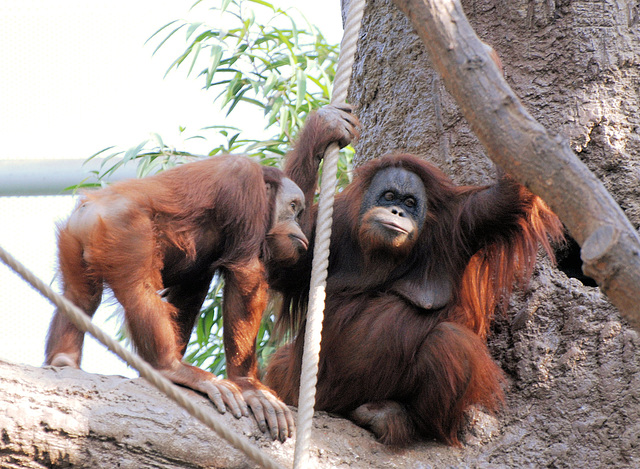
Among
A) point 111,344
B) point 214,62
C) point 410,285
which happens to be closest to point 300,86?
point 214,62

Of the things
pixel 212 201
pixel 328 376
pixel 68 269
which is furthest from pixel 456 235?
pixel 68 269

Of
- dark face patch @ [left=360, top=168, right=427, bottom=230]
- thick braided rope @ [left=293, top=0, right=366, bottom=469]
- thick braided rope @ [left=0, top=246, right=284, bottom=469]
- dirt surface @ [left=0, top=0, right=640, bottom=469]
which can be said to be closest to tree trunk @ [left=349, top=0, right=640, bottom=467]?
dirt surface @ [left=0, top=0, right=640, bottom=469]

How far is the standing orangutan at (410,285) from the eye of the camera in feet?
9.23

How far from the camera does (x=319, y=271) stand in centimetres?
253

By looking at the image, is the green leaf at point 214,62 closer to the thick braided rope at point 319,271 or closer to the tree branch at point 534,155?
the thick braided rope at point 319,271

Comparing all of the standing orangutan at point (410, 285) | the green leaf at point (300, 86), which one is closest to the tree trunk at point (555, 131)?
the standing orangutan at point (410, 285)

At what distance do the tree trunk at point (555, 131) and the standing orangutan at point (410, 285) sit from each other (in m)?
0.17

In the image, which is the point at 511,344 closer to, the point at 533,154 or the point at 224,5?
the point at 533,154

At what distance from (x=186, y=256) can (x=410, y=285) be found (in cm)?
88

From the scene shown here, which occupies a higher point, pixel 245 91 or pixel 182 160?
pixel 245 91

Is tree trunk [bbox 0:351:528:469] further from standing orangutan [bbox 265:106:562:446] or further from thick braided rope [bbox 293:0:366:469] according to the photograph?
standing orangutan [bbox 265:106:562:446]

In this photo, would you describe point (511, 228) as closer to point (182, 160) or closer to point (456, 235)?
point (456, 235)

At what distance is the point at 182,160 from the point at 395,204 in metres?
2.25

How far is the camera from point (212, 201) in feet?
8.98
